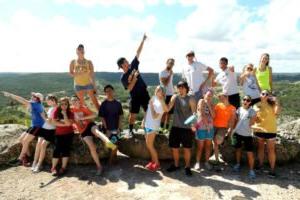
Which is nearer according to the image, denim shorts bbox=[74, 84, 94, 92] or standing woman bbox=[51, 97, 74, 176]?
standing woman bbox=[51, 97, 74, 176]

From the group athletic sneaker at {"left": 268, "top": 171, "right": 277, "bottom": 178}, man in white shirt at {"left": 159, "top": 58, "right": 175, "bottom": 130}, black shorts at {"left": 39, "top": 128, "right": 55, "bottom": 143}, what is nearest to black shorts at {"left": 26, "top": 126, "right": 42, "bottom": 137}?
black shorts at {"left": 39, "top": 128, "right": 55, "bottom": 143}

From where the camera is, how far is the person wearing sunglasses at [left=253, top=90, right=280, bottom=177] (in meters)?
10.8

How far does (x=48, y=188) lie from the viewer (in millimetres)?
10727

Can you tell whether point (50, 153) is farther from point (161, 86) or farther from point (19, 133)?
point (161, 86)

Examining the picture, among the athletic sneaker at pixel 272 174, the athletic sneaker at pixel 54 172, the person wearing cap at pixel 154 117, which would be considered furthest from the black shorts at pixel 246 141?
the athletic sneaker at pixel 54 172

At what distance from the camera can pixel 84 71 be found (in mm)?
11914

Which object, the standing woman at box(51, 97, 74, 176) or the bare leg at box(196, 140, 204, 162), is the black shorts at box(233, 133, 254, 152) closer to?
the bare leg at box(196, 140, 204, 162)

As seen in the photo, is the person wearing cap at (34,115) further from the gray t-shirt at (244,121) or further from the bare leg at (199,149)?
the gray t-shirt at (244,121)

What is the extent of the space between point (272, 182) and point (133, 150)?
4.53 m

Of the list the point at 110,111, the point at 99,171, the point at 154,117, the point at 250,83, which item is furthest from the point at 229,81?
the point at 99,171

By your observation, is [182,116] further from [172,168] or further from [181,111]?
[172,168]

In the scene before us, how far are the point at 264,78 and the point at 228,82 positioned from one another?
3.70 ft

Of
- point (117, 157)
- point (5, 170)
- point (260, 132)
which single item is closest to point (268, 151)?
point (260, 132)

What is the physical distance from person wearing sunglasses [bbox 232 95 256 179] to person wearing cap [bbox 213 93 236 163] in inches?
8.2
